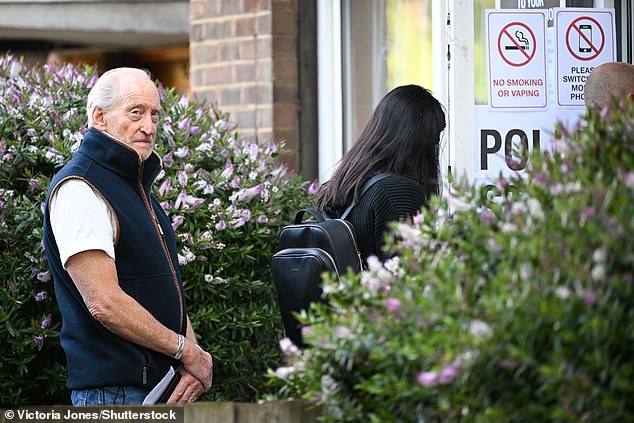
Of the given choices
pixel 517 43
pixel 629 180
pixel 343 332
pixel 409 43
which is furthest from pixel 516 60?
pixel 629 180

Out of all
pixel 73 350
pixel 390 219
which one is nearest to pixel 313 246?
pixel 390 219

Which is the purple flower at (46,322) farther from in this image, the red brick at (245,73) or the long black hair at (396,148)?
the red brick at (245,73)

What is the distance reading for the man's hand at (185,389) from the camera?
3.48m

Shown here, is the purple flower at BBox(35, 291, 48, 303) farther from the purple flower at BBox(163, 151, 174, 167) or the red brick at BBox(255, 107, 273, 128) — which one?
the red brick at BBox(255, 107, 273, 128)

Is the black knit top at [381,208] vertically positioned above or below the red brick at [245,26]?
below

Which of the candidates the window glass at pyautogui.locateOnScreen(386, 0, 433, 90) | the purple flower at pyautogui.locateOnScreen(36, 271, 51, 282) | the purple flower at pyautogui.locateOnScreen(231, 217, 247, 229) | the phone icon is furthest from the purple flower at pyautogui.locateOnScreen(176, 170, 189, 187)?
the phone icon

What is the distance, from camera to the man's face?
3.55 m

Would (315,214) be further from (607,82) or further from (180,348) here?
(607,82)

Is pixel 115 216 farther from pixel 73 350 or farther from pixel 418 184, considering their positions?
pixel 418 184

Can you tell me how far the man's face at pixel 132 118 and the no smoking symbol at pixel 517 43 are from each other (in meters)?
2.13

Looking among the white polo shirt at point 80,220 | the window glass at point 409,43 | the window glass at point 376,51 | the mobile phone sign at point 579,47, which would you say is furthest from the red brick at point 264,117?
the white polo shirt at point 80,220

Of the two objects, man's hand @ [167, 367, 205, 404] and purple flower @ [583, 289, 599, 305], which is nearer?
purple flower @ [583, 289, 599, 305]

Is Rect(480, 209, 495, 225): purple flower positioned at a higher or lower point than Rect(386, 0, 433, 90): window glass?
lower

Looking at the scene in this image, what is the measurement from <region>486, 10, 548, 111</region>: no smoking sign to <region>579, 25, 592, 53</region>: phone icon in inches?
7.8
